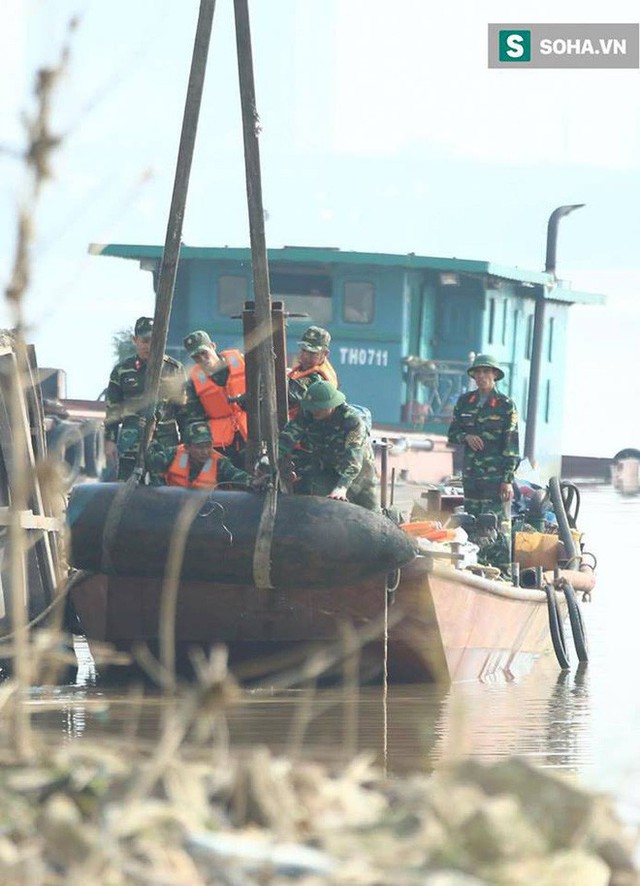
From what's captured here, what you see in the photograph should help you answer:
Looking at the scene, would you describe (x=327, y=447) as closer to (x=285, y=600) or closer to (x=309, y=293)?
(x=285, y=600)

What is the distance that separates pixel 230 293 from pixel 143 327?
95.3ft

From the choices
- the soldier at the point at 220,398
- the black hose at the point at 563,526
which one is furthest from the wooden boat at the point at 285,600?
the black hose at the point at 563,526

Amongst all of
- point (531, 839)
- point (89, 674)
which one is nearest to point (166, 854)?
point (531, 839)

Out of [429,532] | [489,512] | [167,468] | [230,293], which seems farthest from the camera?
[230,293]

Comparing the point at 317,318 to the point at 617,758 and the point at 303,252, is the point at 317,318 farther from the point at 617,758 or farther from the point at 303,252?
the point at 617,758

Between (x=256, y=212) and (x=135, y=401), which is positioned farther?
(x=135, y=401)

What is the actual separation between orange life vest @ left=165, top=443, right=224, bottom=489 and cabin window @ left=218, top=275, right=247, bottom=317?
2942 cm

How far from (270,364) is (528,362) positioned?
116 ft

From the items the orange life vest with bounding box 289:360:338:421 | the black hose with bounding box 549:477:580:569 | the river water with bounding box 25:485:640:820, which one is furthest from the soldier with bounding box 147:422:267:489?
the black hose with bounding box 549:477:580:569

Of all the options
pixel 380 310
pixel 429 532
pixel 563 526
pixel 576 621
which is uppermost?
pixel 429 532

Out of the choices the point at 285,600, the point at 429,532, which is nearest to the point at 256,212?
the point at 285,600

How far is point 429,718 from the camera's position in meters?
12.4

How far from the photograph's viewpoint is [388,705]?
42.2 ft

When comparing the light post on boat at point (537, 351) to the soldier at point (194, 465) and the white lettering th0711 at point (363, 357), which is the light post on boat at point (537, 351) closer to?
the white lettering th0711 at point (363, 357)
